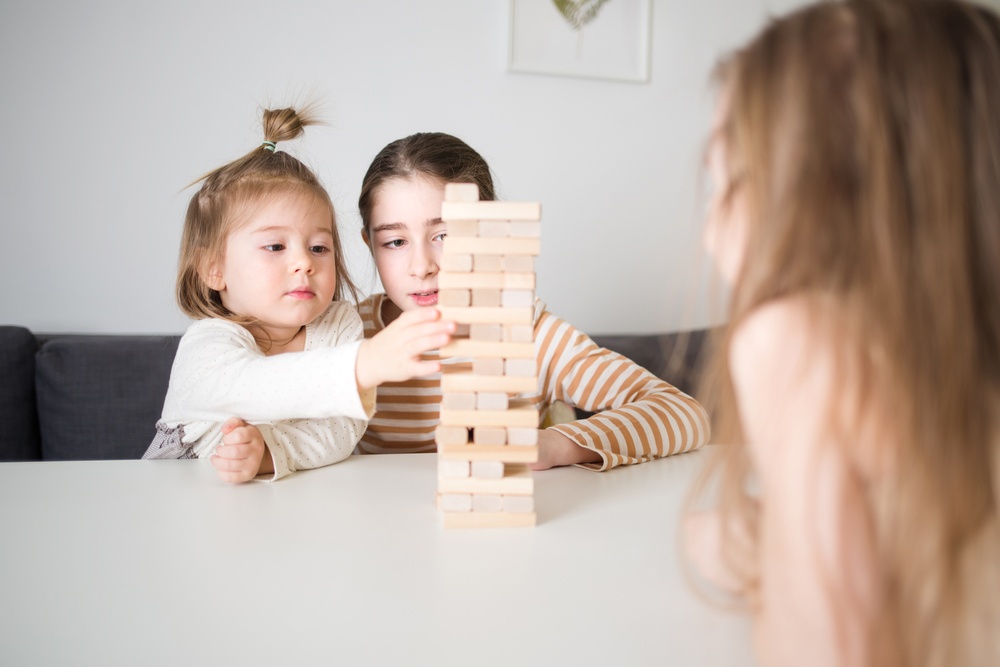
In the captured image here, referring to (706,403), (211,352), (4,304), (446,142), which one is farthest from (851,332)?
(4,304)

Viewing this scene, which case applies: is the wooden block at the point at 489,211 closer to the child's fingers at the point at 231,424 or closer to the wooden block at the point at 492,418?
the wooden block at the point at 492,418

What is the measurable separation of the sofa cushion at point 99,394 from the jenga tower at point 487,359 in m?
1.41

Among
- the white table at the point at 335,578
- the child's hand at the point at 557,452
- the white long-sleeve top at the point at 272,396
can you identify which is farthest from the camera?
the child's hand at the point at 557,452

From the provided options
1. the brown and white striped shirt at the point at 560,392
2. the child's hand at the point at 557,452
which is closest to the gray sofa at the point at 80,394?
the brown and white striped shirt at the point at 560,392

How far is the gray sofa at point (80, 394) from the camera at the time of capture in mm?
1991

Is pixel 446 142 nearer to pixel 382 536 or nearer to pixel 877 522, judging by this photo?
pixel 382 536

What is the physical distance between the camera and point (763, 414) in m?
0.52

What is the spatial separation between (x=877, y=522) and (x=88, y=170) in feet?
6.95

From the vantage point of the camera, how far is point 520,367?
0.89m

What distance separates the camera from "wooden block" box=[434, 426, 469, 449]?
35.0 inches

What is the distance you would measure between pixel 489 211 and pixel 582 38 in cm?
177

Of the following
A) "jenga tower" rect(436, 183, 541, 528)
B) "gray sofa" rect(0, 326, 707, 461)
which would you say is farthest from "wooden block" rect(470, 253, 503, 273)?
"gray sofa" rect(0, 326, 707, 461)

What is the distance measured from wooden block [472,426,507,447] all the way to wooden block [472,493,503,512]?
58mm

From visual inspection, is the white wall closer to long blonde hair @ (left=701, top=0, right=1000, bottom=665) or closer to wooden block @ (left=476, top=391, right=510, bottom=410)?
wooden block @ (left=476, top=391, right=510, bottom=410)
